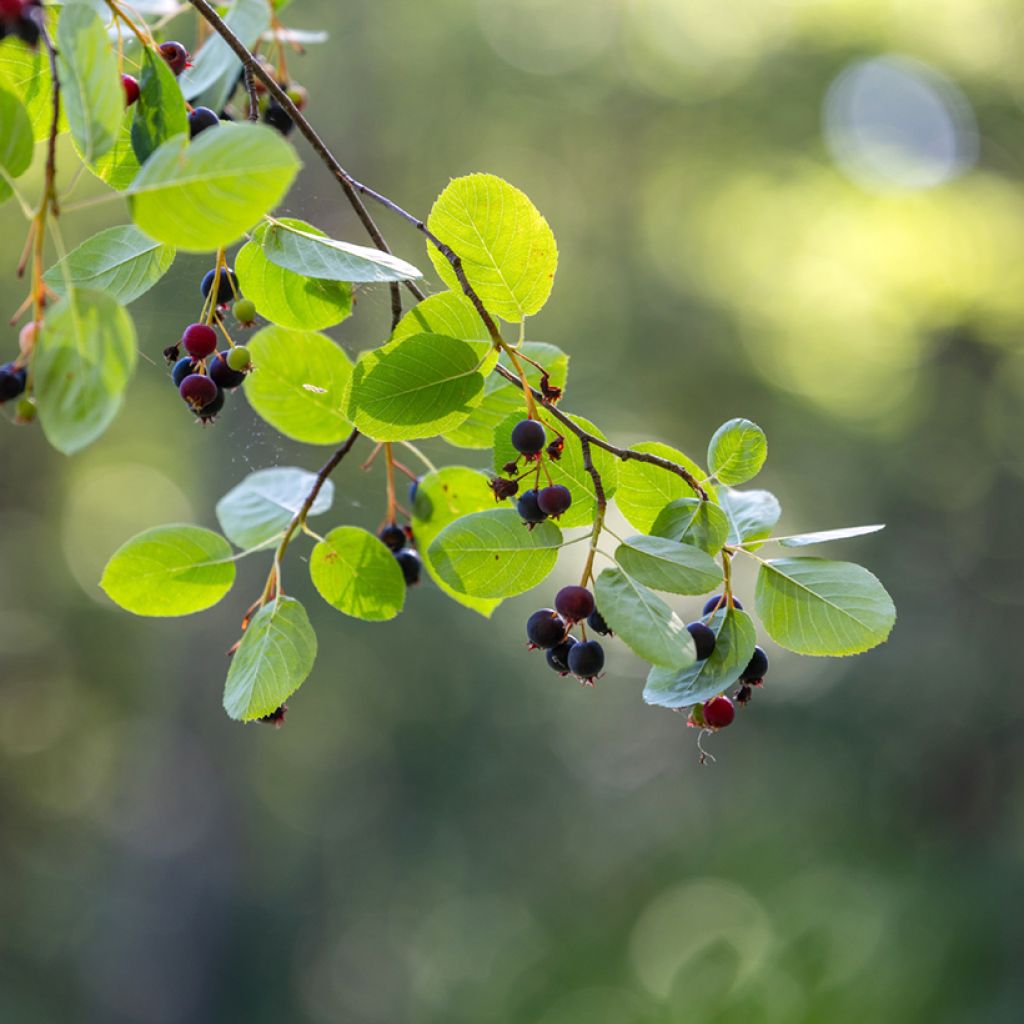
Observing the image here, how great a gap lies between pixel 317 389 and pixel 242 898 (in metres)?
6.71

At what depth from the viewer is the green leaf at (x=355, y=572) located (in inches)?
28.9

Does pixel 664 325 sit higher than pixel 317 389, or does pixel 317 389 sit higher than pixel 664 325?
pixel 317 389

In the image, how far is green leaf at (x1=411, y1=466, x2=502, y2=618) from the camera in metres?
0.77

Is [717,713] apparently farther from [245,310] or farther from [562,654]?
[245,310]

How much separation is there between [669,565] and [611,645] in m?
6.00

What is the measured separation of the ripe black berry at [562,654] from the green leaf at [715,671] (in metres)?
0.07

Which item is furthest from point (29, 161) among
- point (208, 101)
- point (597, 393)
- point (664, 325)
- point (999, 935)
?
point (664, 325)

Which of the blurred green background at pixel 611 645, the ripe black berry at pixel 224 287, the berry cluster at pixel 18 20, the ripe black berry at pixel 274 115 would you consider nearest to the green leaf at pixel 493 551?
the ripe black berry at pixel 224 287

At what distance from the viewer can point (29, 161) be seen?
0.47 m

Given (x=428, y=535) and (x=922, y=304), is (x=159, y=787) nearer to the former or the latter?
(x=922, y=304)

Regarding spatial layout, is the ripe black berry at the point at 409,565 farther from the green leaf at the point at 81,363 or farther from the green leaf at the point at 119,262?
the green leaf at the point at 81,363

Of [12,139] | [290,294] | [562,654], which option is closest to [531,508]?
[562,654]

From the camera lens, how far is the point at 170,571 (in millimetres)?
726

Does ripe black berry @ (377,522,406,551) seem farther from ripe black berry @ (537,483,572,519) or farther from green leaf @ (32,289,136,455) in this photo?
green leaf @ (32,289,136,455)
